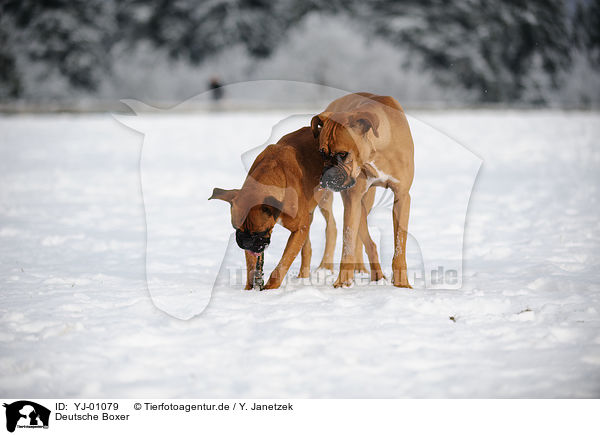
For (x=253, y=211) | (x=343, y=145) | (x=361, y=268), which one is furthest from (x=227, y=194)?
(x=361, y=268)

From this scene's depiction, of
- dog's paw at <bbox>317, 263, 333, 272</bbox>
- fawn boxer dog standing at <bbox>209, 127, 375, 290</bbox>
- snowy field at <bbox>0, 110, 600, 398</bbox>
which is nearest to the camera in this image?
snowy field at <bbox>0, 110, 600, 398</bbox>

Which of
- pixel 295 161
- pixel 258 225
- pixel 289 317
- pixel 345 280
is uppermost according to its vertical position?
pixel 295 161

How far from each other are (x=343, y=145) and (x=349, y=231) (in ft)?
2.63

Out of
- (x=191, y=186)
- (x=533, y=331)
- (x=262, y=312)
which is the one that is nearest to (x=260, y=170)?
(x=262, y=312)

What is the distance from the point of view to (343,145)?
13.3 feet

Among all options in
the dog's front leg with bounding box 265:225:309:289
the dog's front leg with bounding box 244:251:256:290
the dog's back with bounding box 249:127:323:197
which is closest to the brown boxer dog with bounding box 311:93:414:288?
the dog's back with bounding box 249:127:323:197

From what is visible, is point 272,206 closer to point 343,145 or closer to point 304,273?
point 343,145

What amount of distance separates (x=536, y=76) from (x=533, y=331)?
125ft

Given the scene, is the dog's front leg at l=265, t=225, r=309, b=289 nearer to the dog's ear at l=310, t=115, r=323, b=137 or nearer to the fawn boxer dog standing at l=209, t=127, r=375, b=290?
the fawn boxer dog standing at l=209, t=127, r=375, b=290

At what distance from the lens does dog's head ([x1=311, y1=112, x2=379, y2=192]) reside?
4.05 metres
